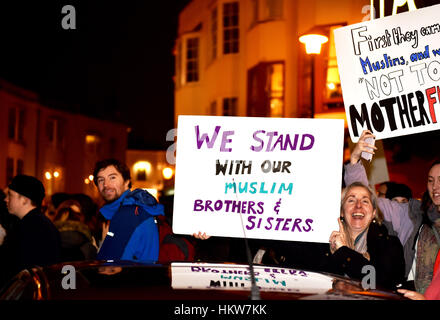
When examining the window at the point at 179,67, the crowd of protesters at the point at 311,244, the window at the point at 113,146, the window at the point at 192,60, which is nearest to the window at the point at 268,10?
the window at the point at 192,60

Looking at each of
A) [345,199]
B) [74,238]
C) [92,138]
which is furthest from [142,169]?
[345,199]

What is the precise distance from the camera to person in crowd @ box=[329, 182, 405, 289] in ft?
16.2

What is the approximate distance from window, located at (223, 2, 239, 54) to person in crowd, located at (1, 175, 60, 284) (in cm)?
2018

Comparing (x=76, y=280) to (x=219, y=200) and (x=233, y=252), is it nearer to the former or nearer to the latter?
(x=219, y=200)

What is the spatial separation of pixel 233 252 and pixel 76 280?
446cm

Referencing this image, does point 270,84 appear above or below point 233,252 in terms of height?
above

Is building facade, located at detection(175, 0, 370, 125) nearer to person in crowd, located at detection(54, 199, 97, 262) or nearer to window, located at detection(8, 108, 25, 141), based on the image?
person in crowd, located at detection(54, 199, 97, 262)

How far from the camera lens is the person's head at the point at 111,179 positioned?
5805mm

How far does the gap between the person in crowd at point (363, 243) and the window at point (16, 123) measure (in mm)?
37211

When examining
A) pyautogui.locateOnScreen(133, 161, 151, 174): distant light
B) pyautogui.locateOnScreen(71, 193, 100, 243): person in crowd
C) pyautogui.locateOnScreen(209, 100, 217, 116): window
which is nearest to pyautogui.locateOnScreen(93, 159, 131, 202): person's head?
pyautogui.locateOnScreen(71, 193, 100, 243): person in crowd

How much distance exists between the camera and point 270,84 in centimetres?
2180

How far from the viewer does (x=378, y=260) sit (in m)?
5.11

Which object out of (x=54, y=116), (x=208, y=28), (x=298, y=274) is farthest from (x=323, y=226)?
(x=54, y=116)

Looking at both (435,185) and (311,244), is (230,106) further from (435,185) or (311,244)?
(311,244)
